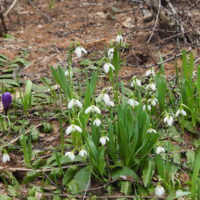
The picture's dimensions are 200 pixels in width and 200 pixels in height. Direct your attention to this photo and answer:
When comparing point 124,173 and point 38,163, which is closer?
point 124,173

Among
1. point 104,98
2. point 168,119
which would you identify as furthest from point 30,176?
point 168,119

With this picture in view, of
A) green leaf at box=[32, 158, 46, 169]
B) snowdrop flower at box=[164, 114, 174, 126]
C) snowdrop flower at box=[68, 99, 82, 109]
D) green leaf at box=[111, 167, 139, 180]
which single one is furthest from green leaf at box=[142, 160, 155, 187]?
green leaf at box=[32, 158, 46, 169]

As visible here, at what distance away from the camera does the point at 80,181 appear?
2.63 meters

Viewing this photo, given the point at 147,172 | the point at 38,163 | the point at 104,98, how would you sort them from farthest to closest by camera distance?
the point at 38,163, the point at 147,172, the point at 104,98

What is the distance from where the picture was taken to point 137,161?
103 inches

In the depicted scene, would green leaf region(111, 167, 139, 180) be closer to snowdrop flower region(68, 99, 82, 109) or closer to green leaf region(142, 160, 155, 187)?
green leaf region(142, 160, 155, 187)

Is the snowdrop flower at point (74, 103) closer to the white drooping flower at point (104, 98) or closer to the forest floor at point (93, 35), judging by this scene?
the white drooping flower at point (104, 98)

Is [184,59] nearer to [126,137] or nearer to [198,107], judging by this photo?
[198,107]

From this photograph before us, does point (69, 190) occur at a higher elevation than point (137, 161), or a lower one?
lower

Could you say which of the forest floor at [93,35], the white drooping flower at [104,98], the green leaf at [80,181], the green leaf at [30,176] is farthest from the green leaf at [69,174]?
the white drooping flower at [104,98]

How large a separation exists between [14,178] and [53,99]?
1044 mm

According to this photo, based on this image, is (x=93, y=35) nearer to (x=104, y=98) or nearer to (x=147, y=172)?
(x=104, y=98)

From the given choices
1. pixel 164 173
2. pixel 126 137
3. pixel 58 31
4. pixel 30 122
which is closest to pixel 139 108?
pixel 126 137

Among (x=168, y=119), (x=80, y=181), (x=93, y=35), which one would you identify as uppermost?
(x=93, y=35)
